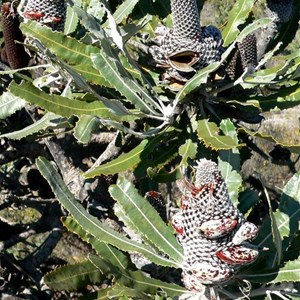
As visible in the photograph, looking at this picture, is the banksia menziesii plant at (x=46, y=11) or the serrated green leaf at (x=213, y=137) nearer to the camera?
the serrated green leaf at (x=213, y=137)

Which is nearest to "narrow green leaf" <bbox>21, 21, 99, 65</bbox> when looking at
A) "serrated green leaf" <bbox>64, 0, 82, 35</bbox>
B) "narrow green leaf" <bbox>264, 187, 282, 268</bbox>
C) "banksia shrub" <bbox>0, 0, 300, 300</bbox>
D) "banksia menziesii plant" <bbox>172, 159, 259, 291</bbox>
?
"banksia shrub" <bbox>0, 0, 300, 300</bbox>

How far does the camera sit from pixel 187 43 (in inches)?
78.7

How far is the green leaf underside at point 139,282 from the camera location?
68.7 inches

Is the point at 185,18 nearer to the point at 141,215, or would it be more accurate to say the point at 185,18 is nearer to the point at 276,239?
the point at 141,215

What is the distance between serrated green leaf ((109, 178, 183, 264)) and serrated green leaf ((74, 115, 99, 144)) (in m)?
0.20

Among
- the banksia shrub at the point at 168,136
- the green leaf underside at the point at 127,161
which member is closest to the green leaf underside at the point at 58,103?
the banksia shrub at the point at 168,136

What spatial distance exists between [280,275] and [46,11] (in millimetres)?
1199

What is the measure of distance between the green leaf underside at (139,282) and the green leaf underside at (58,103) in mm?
488

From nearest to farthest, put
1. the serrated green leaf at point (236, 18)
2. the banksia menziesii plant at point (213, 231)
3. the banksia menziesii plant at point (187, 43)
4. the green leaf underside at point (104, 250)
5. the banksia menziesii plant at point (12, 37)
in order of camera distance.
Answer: the banksia menziesii plant at point (213, 231), the green leaf underside at point (104, 250), the banksia menziesii plant at point (187, 43), the serrated green leaf at point (236, 18), the banksia menziesii plant at point (12, 37)

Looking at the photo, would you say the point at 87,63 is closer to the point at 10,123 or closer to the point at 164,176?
the point at 164,176

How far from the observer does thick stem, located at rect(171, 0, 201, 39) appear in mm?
1994

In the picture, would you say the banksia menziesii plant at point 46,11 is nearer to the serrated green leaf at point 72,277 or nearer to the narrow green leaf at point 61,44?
the narrow green leaf at point 61,44

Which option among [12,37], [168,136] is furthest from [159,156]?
[12,37]

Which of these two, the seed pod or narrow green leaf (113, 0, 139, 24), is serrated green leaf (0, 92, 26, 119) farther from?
the seed pod
